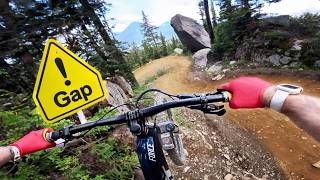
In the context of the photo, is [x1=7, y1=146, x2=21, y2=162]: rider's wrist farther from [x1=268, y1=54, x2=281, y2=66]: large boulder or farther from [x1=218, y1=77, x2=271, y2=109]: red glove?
[x1=268, y1=54, x2=281, y2=66]: large boulder

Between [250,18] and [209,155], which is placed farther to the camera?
[250,18]

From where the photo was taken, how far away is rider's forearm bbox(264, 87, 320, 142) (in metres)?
1.54

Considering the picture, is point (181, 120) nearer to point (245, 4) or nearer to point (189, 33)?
point (245, 4)

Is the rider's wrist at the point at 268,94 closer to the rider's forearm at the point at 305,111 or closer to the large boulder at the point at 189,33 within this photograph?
the rider's forearm at the point at 305,111

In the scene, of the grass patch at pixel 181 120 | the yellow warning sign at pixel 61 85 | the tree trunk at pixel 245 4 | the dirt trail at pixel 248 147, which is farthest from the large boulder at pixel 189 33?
the yellow warning sign at pixel 61 85

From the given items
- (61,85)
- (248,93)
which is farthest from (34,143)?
(248,93)

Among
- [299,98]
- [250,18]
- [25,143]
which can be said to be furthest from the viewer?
[250,18]

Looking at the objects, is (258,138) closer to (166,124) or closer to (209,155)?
(209,155)

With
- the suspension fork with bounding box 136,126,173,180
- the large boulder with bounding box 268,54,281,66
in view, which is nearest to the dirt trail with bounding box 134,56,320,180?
the suspension fork with bounding box 136,126,173,180

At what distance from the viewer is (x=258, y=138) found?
793 centimetres

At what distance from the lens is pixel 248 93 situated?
1.87 metres

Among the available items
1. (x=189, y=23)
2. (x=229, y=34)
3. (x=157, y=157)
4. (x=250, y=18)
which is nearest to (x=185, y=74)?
(x=229, y=34)

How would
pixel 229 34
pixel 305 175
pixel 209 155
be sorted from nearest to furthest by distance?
1. pixel 305 175
2. pixel 209 155
3. pixel 229 34

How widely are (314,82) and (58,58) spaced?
37.4 feet
